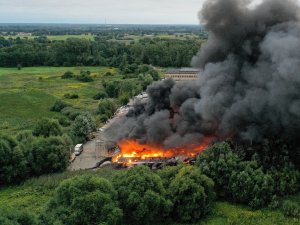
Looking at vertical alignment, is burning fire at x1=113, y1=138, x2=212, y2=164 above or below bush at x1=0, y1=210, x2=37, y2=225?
below

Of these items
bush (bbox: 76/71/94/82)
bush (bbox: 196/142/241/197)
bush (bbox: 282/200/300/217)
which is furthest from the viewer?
bush (bbox: 76/71/94/82)

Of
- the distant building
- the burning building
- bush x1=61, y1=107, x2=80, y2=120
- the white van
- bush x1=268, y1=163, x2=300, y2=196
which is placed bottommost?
bush x1=61, y1=107, x2=80, y2=120

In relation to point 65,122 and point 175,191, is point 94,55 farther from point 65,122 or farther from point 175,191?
point 175,191

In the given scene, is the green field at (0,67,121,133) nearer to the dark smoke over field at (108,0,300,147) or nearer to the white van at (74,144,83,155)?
the white van at (74,144,83,155)

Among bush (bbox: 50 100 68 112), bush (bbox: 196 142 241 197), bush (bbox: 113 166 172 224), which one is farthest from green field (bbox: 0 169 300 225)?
bush (bbox: 50 100 68 112)

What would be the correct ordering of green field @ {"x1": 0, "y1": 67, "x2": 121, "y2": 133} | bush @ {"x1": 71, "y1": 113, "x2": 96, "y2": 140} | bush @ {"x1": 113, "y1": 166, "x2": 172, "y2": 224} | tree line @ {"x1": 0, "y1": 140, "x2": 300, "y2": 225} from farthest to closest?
green field @ {"x1": 0, "y1": 67, "x2": 121, "y2": 133} → bush @ {"x1": 71, "y1": 113, "x2": 96, "y2": 140} → bush @ {"x1": 113, "y1": 166, "x2": 172, "y2": 224} → tree line @ {"x1": 0, "y1": 140, "x2": 300, "y2": 225}

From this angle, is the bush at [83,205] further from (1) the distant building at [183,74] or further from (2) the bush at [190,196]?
(1) the distant building at [183,74]

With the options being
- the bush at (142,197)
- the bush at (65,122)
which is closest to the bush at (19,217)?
the bush at (142,197)
